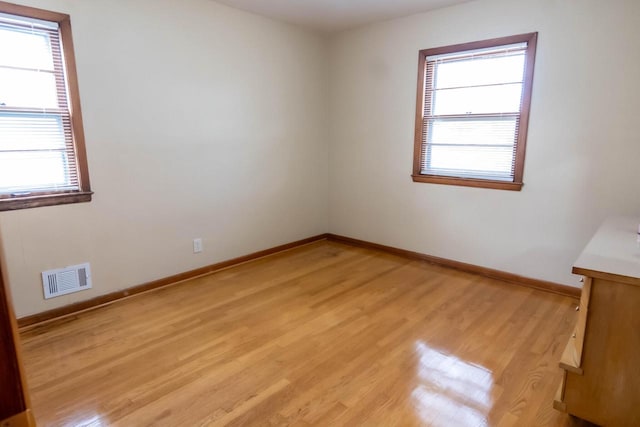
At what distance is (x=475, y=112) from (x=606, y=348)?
7.75ft

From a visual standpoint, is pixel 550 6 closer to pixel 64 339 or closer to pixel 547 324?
pixel 547 324

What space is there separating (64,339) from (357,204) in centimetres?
309

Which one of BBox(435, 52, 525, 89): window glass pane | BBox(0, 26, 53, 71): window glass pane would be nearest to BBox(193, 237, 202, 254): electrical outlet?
BBox(0, 26, 53, 71): window glass pane

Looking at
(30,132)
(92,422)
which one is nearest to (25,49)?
(30,132)

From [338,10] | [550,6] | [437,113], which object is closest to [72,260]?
[338,10]

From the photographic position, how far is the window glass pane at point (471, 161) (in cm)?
333

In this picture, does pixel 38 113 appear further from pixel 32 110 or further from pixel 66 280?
pixel 66 280

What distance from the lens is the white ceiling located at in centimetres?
330

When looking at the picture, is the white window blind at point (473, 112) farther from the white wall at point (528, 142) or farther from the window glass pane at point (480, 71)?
the white wall at point (528, 142)

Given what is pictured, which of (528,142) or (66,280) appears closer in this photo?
(66,280)

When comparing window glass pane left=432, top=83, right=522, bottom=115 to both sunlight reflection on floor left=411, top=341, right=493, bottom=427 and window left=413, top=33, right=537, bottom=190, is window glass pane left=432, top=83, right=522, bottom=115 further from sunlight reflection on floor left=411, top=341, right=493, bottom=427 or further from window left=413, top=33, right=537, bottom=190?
sunlight reflection on floor left=411, top=341, right=493, bottom=427

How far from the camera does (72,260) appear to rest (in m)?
2.73

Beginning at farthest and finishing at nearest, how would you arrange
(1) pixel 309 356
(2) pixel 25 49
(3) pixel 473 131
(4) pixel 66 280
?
(3) pixel 473 131 → (4) pixel 66 280 → (2) pixel 25 49 → (1) pixel 309 356

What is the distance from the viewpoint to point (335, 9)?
350cm
